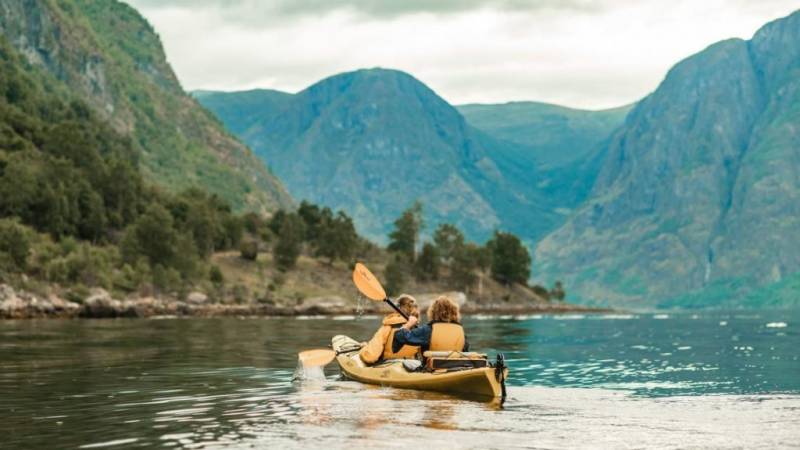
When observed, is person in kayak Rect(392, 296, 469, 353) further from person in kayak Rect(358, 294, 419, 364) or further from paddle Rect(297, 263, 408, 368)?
paddle Rect(297, 263, 408, 368)

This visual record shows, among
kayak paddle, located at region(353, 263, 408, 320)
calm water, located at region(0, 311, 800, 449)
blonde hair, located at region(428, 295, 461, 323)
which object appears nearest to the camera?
calm water, located at region(0, 311, 800, 449)

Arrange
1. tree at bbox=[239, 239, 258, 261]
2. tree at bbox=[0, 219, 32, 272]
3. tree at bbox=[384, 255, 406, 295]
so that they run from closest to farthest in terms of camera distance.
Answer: tree at bbox=[0, 219, 32, 272], tree at bbox=[239, 239, 258, 261], tree at bbox=[384, 255, 406, 295]

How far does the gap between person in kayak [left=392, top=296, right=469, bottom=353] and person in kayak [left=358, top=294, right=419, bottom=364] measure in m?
1.29

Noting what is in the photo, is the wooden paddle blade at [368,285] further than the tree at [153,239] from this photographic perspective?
No

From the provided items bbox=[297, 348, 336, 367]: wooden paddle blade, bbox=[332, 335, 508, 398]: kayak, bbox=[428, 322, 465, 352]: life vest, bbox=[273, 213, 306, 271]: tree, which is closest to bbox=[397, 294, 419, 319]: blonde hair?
bbox=[332, 335, 508, 398]: kayak

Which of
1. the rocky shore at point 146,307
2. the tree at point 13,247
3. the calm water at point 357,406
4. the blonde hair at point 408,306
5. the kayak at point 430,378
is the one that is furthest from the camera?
the tree at point 13,247

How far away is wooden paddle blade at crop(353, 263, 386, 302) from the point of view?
118 ft

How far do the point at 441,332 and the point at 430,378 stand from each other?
4.62 ft

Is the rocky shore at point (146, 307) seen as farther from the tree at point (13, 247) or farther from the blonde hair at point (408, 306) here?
the blonde hair at point (408, 306)

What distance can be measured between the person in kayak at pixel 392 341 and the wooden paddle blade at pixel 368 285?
311 cm

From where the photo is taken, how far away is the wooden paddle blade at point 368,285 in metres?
35.9

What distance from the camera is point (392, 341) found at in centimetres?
3198

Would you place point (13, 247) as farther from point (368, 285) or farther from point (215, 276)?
point (368, 285)

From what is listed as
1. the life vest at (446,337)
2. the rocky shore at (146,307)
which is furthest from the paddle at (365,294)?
the rocky shore at (146,307)
